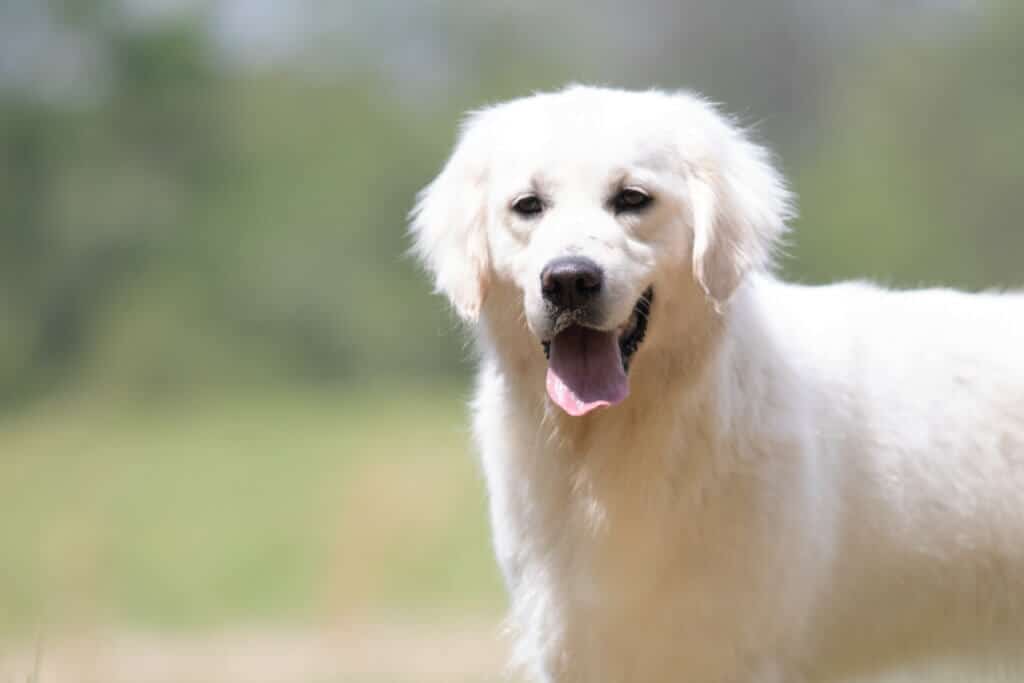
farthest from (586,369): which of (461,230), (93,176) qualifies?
(93,176)

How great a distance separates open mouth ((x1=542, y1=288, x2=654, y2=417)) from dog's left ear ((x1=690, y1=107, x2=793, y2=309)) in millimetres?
170

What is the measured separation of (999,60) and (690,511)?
2948cm

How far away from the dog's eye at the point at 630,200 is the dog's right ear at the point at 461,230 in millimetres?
401

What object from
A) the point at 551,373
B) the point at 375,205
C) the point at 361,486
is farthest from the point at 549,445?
the point at 375,205

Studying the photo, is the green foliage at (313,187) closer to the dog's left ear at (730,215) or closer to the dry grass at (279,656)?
the dry grass at (279,656)

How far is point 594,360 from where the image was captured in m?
4.21

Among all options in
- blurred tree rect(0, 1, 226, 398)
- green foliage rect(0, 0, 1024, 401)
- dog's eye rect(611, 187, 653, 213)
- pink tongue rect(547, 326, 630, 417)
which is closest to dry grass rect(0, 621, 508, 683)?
pink tongue rect(547, 326, 630, 417)

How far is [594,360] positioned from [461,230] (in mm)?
535

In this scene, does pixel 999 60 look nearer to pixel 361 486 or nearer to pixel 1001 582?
pixel 361 486

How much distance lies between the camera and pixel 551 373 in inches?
167

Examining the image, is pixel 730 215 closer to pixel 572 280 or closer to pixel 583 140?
pixel 583 140

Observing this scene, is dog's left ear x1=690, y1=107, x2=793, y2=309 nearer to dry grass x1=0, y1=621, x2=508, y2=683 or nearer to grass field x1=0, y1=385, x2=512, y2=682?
dry grass x1=0, y1=621, x2=508, y2=683

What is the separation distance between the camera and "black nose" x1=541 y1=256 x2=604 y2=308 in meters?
3.97

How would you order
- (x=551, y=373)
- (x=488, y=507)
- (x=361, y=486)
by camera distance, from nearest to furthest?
(x=551, y=373)
(x=488, y=507)
(x=361, y=486)
